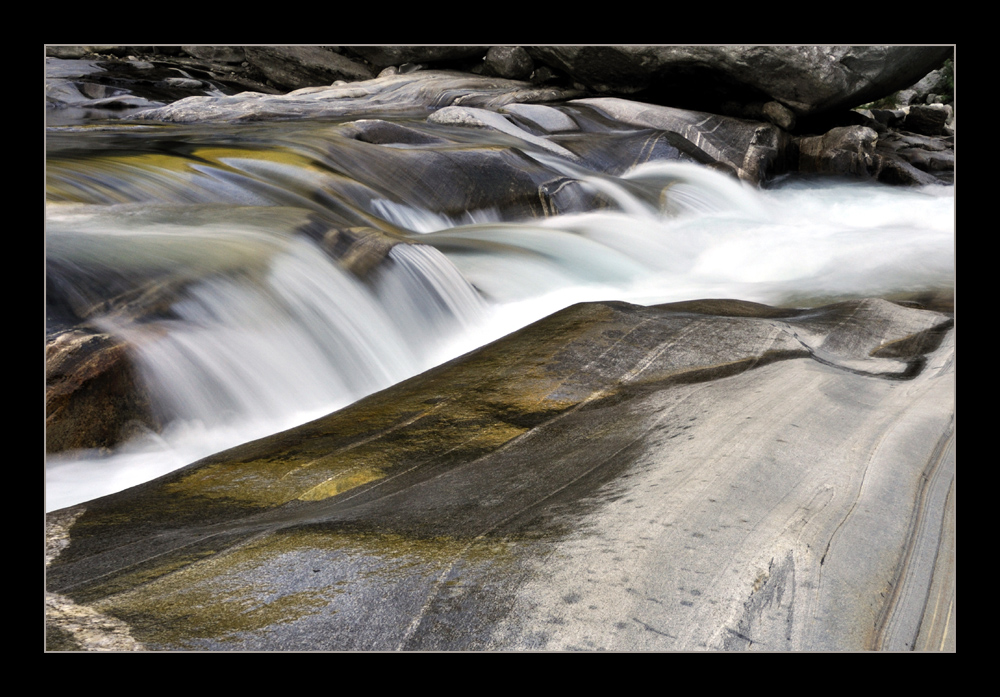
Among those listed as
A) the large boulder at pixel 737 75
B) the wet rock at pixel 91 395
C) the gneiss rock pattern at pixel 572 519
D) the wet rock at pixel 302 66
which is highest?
the large boulder at pixel 737 75

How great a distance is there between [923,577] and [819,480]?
0.98ft

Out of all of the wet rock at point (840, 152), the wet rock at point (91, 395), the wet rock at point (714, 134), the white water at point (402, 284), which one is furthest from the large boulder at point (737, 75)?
the wet rock at point (91, 395)

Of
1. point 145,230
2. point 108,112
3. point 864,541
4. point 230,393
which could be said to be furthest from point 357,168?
point 864,541

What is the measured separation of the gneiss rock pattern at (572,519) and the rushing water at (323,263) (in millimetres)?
235

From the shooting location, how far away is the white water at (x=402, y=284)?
2.27m

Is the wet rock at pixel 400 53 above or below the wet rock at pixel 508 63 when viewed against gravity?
below

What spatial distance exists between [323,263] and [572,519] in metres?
1.65

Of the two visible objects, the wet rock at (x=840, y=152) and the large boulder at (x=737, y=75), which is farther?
the wet rock at (x=840, y=152)

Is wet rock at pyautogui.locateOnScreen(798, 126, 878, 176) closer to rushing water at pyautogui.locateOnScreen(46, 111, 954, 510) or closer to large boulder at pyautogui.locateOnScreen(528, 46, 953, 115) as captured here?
large boulder at pyautogui.locateOnScreen(528, 46, 953, 115)

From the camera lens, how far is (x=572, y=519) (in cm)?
169

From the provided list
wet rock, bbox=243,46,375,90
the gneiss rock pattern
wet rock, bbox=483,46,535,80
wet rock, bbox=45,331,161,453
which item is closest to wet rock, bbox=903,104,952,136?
the gneiss rock pattern

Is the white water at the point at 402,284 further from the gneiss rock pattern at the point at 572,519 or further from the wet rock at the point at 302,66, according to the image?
the wet rock at the point at 302,66

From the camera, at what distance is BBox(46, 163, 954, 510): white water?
227 centimetres

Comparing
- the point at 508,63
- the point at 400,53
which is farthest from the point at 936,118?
the point at 400,53
